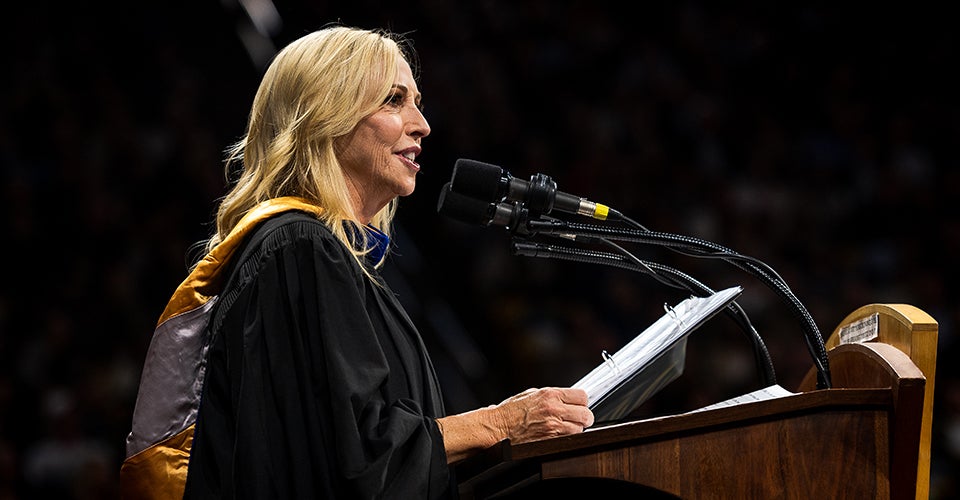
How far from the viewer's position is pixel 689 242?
143 cm

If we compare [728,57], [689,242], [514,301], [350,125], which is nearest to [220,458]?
[350,125]

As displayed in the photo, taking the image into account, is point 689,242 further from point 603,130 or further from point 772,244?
point 603,130

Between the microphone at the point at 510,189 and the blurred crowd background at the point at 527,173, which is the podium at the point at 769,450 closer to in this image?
the microphone at the point at 510,189

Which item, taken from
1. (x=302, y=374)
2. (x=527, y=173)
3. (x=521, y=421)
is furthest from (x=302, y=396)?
(x=527, y=173)

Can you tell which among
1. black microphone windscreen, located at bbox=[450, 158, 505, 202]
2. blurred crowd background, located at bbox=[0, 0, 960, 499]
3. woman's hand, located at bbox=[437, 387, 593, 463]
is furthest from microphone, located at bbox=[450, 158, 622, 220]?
blurred crowd background, located at bbox=[0, 0, 960, 499]

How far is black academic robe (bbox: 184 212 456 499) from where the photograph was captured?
46.9 inches

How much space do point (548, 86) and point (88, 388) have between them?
2.54m

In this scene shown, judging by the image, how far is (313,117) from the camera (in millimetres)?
1496

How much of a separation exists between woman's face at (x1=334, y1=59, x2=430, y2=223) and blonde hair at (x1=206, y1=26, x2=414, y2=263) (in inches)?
0.8

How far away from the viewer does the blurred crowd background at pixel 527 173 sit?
3.72 m

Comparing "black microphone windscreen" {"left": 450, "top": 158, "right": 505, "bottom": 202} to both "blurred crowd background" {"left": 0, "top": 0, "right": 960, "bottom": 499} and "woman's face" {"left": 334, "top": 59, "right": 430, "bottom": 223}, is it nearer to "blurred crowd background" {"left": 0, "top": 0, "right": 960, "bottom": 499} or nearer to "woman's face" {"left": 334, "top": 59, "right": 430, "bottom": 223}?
"woman's face" {"left": 334, "top": 59, "right": 430, "bottom": 223}

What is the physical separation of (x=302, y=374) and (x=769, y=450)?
562 mm

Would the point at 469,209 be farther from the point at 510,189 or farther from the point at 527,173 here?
the point at 527,173

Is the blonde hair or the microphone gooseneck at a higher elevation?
the blonde hair
